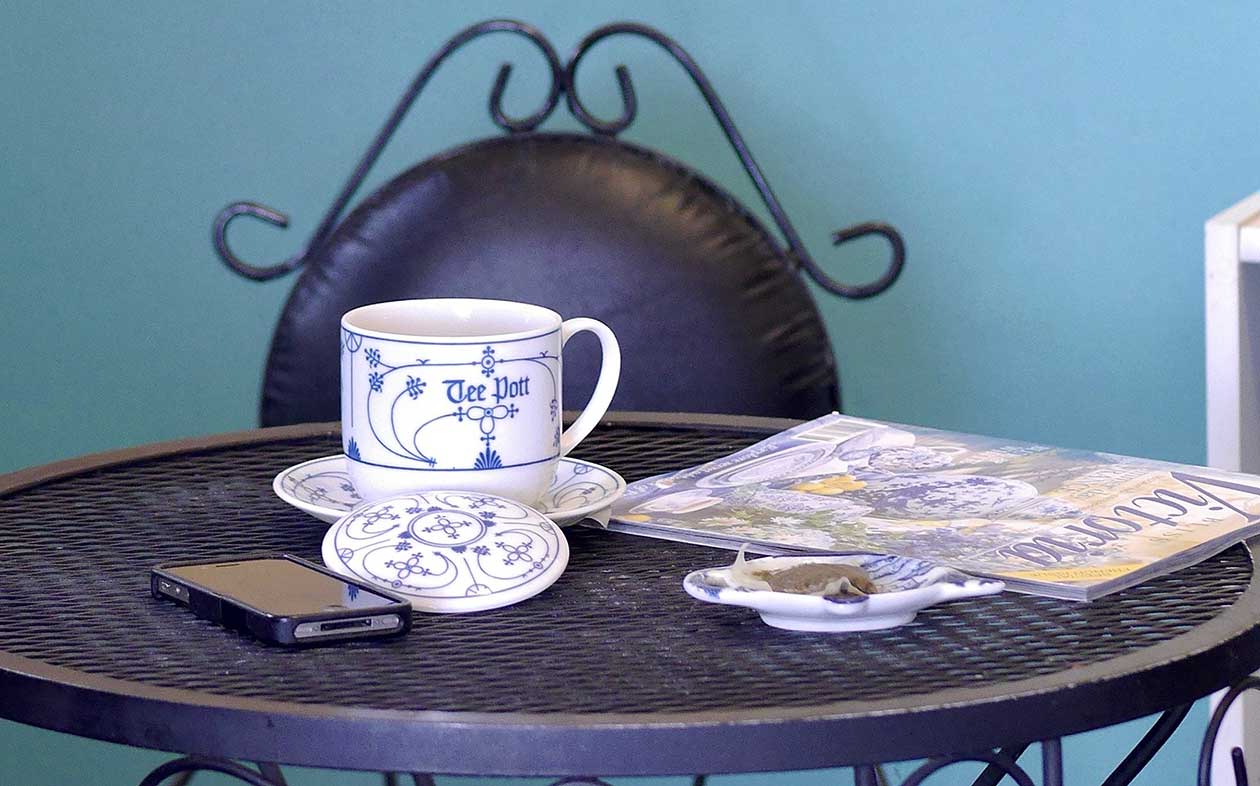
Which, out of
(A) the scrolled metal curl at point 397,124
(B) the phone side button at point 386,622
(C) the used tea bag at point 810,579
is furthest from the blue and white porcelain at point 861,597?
(A) the scrolled metal curl at point 397,124

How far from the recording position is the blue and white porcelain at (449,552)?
26.2 inches

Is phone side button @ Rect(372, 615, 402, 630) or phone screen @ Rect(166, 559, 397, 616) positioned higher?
phone screen @ Rect(166, 559, 397, 616)

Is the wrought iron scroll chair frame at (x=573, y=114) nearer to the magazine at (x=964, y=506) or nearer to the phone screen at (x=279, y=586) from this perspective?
the magazine at (x=964, y=506)

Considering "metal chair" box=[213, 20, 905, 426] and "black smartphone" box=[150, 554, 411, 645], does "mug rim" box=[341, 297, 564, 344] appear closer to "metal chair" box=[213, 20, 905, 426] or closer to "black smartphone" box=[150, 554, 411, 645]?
"black smartphone" box=[150, 554, 411, 645]

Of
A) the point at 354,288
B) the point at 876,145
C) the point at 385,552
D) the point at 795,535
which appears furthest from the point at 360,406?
the point at 876,145

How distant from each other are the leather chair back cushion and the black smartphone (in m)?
0.74

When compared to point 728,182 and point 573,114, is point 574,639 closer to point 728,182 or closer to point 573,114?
point 573,114

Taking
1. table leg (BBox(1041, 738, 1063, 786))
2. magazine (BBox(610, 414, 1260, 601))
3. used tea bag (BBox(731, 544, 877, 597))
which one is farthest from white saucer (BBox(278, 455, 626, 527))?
table leg (BBox(1041, 738, 1063, 786))

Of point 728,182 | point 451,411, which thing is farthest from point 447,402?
point 728,182

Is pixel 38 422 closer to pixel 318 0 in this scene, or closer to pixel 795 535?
pixel 318 0

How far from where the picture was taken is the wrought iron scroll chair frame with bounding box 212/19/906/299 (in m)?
1.50

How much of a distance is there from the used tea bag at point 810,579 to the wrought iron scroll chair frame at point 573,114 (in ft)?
2.79

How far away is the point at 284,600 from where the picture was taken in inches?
25.0

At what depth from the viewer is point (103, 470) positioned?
94 cm
